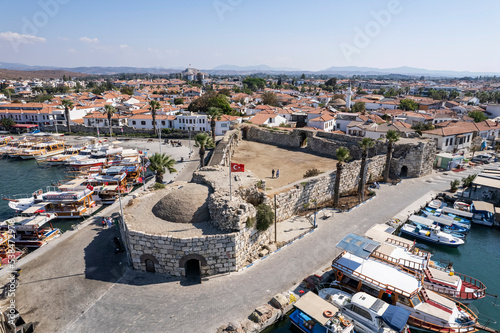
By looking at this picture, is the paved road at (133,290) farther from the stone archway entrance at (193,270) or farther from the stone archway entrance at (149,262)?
the stone archway entrance at (193,270)

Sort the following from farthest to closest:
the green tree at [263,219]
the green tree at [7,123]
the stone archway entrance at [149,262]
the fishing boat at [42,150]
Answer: the green tree at [7,123] → the fishing boat at [42,150] → the green tree at [263,219] → the stone archway entrance at [149,262]

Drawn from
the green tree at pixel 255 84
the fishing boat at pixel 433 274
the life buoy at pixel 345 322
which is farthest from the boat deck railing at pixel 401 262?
the green tree at pixel 255 84

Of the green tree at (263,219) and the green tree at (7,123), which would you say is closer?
the green tree at (263,219)

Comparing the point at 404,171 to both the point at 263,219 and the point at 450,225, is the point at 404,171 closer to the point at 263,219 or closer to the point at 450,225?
the point at 450,225

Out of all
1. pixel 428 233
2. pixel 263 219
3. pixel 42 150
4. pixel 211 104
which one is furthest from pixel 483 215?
pixel 42 150

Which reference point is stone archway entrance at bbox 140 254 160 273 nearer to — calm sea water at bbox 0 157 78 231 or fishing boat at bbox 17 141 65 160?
calm sea water at bbox 0 157 78 231

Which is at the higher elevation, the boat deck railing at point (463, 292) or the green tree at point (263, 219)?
the green tree at point (263, 219)

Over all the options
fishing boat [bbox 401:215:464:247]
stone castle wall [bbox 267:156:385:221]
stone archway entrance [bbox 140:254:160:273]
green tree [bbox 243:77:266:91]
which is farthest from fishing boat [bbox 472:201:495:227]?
green tree [bbox 243:77:266:91]
